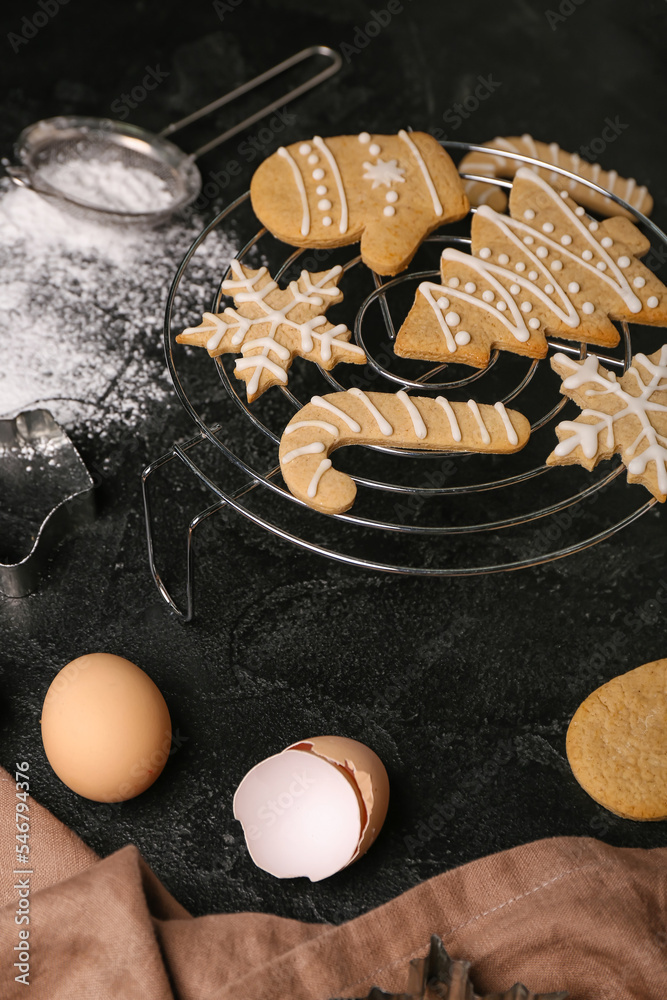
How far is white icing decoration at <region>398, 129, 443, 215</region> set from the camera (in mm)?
1317

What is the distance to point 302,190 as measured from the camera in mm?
1314

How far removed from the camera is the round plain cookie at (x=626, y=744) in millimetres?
1104

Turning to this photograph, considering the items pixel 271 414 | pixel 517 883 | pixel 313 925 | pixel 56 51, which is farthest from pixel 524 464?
pixel 56 51

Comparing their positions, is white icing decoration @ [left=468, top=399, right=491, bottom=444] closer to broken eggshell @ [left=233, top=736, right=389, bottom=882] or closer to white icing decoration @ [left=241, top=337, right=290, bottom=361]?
white icing decoration @ [left=241, top=337, right=290, bottom=361]

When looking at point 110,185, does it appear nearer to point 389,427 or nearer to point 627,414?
point 389,427

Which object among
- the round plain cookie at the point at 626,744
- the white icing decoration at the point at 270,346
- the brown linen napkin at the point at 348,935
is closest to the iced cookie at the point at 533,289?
the white icing decoration at the point at 270,346

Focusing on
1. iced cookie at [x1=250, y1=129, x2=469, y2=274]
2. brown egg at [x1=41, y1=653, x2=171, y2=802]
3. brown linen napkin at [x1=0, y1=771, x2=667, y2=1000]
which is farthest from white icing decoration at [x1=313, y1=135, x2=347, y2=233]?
brown linen napkin at [x1=0, y1=771, x2=667, y2=1000]

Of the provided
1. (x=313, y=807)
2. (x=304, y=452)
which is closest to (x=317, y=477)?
(x=304, y=452)

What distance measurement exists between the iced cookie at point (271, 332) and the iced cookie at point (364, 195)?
0.12 metres

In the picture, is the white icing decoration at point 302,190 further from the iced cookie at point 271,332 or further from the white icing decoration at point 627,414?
the white icing decoration at point 627,414

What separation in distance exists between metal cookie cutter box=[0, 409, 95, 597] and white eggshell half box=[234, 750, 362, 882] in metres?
0.51

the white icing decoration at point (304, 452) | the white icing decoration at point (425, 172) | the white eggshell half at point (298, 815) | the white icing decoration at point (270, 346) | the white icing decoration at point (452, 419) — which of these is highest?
the white icing decoration at point (425, 172)

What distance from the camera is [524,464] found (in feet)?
4.77

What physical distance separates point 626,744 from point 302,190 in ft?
3.02
